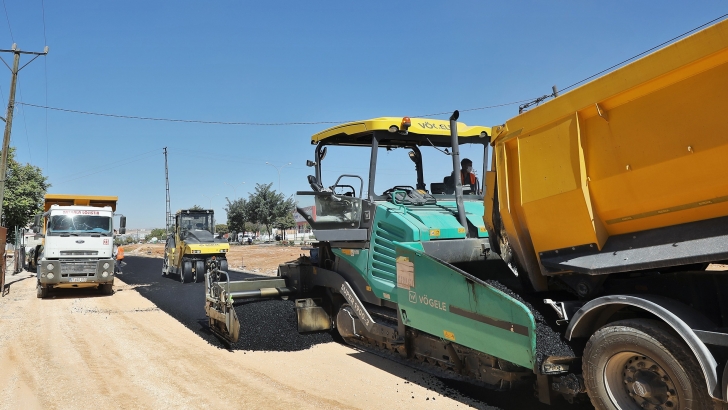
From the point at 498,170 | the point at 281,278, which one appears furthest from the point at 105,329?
the point at 498,170

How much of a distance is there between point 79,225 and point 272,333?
8653mm

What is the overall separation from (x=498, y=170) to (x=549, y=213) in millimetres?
662

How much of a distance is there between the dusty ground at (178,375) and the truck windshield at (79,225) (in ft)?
15.8

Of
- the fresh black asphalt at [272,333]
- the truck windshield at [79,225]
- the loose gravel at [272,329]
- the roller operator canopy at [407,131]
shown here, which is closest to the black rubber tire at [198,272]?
the fresh black asphalt at [272,333]

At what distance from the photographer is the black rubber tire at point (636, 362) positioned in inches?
106

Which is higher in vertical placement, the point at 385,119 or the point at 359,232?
the point at 385,119

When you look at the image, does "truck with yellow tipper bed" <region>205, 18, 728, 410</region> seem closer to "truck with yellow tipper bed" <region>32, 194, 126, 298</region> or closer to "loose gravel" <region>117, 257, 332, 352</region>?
"loose gravel" <region>117, 257, 332, 352</region>

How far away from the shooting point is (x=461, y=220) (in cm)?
532

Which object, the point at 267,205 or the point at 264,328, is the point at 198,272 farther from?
the point at 267,205

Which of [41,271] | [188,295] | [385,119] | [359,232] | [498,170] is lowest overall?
[188,295]

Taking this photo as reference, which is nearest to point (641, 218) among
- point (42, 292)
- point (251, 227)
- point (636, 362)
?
point (636, 362)

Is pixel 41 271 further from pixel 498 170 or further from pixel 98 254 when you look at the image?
pixel 498 170

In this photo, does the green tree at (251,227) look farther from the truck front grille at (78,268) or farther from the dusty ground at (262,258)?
the truck front grille at (78,268)

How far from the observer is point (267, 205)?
5103 centimetres
